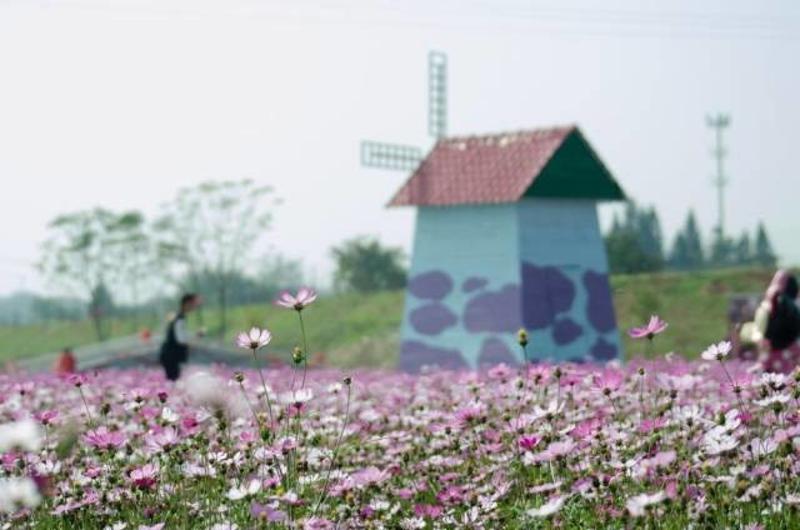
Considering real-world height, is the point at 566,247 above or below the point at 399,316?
above

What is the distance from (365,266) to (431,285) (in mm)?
43427

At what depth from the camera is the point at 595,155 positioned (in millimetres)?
25297

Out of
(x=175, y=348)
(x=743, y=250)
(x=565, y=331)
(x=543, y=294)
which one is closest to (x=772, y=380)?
(x=175, y=348)

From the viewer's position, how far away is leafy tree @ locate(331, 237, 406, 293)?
66625mm

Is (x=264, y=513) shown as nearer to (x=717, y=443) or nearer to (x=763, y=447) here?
(x=717, y=443)

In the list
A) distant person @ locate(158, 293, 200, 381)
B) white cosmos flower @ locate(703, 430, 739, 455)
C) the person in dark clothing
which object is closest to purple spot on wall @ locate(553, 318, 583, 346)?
distant person @ locate(158, 293, 200, 381)

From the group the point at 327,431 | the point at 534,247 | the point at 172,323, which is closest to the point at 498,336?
the point at 534,247

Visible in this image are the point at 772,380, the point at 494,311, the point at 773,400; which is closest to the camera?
the point at 773,400

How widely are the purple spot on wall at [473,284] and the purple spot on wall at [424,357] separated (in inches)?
50.9

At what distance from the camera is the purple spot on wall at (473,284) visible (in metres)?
23.3

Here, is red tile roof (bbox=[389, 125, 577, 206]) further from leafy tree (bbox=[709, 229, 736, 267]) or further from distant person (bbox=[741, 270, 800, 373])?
leafy tree (bbox=[709, 229, 736, 267])

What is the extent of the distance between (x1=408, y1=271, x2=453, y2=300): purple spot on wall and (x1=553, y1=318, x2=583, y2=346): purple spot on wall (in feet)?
7.71

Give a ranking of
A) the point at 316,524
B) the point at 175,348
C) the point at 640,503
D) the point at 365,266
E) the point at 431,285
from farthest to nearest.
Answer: the point at 365,266
the point at 431,285
the point at 175,348
the point at 316,524
the point at 640,503

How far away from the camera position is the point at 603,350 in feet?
79.4
